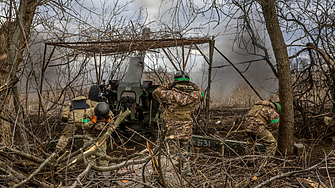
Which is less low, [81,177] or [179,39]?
[179,39]

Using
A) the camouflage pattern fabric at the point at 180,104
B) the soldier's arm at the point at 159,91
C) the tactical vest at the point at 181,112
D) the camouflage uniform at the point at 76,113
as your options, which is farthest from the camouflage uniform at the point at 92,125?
the tactical vest at the point at 181,112

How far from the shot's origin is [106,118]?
5078 mm

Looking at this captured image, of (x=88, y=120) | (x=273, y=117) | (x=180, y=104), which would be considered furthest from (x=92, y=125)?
(x=273, y=117)

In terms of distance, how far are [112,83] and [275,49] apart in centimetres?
428

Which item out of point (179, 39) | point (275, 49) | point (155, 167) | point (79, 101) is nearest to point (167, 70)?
point (179, 39)

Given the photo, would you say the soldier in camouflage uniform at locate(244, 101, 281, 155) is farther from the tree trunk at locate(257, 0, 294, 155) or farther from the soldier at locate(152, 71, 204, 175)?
the soldier at locate(152, 71, 204, 175)

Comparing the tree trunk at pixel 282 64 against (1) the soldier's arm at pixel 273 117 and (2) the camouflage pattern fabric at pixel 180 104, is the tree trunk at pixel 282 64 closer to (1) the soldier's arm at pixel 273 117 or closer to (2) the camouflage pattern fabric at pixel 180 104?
(1) the soldier's arm at pixel 273 117

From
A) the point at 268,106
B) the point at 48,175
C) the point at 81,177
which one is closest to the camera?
the point at 81,177

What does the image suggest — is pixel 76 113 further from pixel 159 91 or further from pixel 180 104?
pixel 180 104

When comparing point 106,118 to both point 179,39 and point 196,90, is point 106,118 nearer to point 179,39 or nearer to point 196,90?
point 196,90

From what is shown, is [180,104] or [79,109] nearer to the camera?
[180,104]

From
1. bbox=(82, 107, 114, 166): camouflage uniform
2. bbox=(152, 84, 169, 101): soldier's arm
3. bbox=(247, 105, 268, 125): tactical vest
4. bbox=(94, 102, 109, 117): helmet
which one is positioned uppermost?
bbox=(152, 84, 169, 101): soldier's arm

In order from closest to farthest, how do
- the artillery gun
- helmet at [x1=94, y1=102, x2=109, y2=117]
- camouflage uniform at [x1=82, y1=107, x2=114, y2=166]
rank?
helmet at [x1=94, y1=102, x2=109, y2=117] → camouflage uniform at [x1=82, y1=107, x2=114, y2=166] → the artillery gun

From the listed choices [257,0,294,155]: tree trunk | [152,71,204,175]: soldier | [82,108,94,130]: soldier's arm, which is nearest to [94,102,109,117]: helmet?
[82,108,94,130]: soldier's arm
